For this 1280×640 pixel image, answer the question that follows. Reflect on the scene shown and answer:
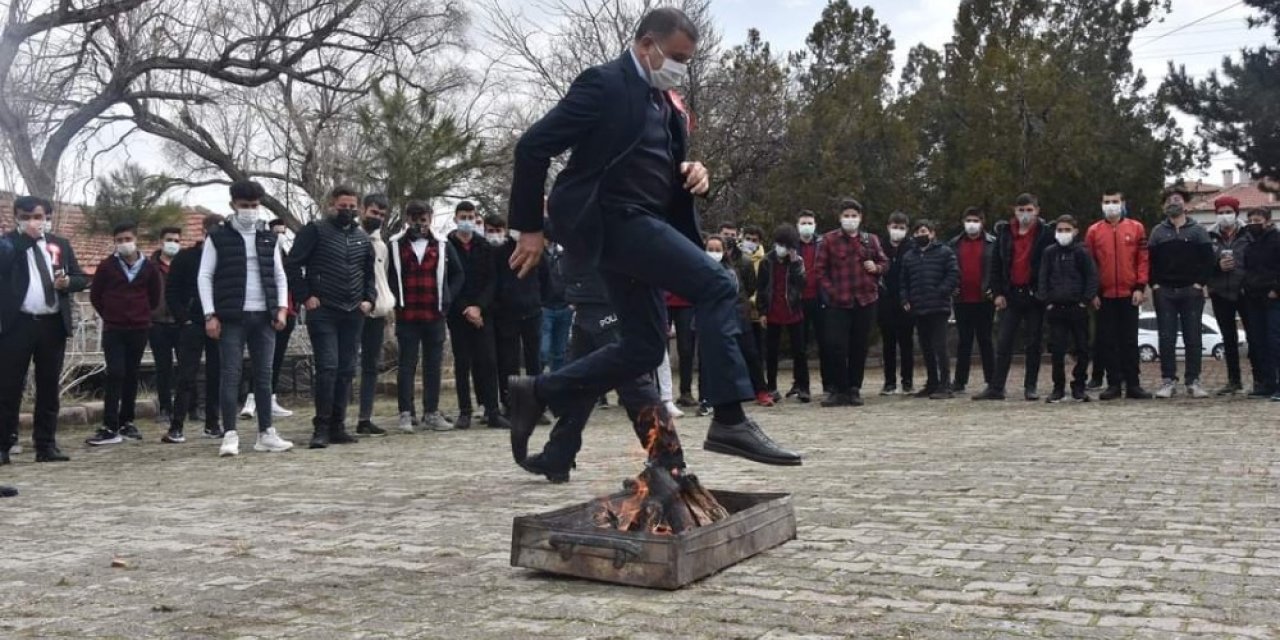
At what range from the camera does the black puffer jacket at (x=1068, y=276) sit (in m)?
12.5

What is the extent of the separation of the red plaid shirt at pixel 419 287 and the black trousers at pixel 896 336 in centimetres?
610

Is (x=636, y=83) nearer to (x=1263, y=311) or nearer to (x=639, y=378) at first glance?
(x=639, y=378)

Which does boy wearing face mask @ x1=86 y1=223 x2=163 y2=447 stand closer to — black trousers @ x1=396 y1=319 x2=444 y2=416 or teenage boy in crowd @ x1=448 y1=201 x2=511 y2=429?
black trousers @ x1=396 y1=319 x2=444 y2=416

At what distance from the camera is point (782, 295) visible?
13.4 metres

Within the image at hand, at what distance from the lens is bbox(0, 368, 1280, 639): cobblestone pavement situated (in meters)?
3.68

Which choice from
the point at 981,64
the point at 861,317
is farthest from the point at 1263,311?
the point at 981,64

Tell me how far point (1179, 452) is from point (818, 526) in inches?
150

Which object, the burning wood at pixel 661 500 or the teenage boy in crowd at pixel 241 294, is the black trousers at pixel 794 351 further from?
the burning wood at pixel 661 500

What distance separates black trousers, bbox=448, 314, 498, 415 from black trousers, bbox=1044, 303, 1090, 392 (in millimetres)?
5984

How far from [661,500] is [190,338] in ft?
29.1

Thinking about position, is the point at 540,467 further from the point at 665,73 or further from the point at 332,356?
the point at 332,356

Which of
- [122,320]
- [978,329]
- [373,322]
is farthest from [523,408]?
[978,329]

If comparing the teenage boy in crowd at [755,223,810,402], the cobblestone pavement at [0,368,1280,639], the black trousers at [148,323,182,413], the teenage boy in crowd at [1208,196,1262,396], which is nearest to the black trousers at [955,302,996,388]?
the teenage boy in crowd at [755,223,810,402]

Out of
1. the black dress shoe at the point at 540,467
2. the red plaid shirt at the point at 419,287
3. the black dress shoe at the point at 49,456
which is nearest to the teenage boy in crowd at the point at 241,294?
the black dress shoe at the point at 49,456
